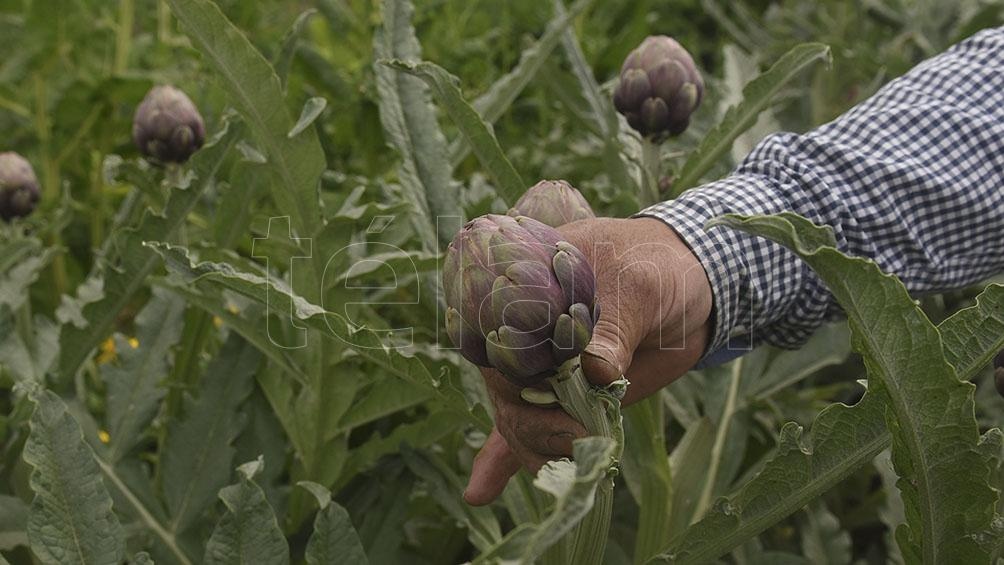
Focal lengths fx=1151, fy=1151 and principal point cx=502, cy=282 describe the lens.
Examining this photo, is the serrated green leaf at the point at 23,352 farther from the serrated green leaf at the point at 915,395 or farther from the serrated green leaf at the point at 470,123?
the serrated green leaf at the point at 915,395

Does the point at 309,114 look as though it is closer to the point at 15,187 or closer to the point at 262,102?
the point at 262,102

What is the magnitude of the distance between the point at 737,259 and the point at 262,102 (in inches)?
13.8

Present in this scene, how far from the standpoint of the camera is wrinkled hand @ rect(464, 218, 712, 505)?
61cm

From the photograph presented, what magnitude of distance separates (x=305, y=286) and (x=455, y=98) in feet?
0.66

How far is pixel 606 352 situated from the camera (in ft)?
1.98

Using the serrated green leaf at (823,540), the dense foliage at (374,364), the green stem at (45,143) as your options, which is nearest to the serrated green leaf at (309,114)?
the dense foliage at (374,364)

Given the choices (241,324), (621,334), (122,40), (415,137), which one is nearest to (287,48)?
(415,137)

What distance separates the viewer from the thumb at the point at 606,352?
0.59 meters

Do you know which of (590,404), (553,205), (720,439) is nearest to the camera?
(590,404)

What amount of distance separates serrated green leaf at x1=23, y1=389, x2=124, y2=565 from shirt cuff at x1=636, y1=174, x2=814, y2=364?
381mm

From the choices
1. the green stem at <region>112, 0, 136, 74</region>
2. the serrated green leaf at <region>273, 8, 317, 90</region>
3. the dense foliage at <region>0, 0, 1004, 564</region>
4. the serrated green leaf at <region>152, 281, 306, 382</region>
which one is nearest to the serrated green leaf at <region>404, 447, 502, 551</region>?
the dense foliage at <region>0, 0, 1004, 564</region>

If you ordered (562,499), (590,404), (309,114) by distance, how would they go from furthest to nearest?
(309,114) < (590,404) < (562,499)

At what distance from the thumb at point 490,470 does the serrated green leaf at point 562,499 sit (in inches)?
6.8

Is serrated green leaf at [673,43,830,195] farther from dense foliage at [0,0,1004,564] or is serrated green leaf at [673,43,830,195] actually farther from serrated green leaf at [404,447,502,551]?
serrated green leaf at [404,447,502,551]
